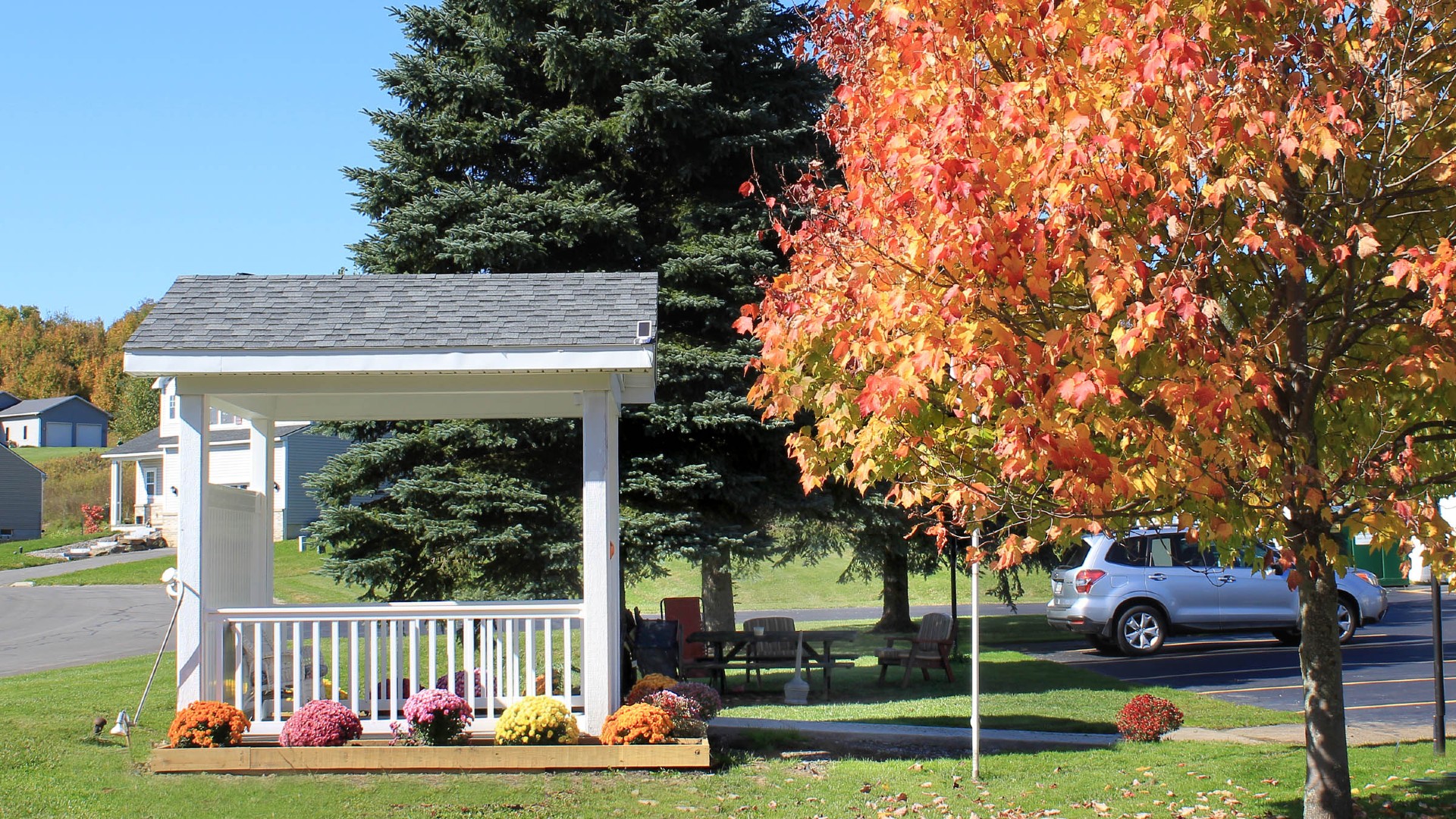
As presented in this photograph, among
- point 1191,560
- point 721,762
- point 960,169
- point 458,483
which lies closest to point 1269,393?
point 960,169

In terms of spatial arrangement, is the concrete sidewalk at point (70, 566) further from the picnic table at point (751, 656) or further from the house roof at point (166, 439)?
the picnic table at point (751, 656)

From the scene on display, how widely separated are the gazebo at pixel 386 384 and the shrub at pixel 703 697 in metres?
0.51

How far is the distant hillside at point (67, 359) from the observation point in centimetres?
7650

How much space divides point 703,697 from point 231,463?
33756mm

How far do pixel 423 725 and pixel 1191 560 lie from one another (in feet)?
38.5

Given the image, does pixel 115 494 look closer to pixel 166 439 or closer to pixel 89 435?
pixel 166 439

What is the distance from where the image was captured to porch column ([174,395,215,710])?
8.38 meters

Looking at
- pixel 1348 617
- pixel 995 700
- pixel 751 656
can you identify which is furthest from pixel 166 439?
pixel 1348 617

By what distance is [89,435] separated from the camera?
7012 centimetres

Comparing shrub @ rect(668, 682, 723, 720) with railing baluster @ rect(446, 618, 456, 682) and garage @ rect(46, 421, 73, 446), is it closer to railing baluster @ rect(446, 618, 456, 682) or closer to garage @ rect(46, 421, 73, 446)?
railing baluster @ rect(446, 618, 456, 682)

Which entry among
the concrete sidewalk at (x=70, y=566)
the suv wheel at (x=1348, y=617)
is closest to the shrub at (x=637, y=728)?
the suv wheel at (x=1348, y=617)

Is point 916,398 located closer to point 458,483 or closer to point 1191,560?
point 458,483

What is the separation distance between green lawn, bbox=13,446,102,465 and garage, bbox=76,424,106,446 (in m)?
1.08

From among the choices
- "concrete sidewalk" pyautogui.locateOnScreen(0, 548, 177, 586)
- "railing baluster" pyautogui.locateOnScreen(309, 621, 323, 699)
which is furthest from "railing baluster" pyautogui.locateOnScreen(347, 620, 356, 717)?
"concrete sidewalk" pyautogui.locateOnScreen(0, 548, 177, 586)
